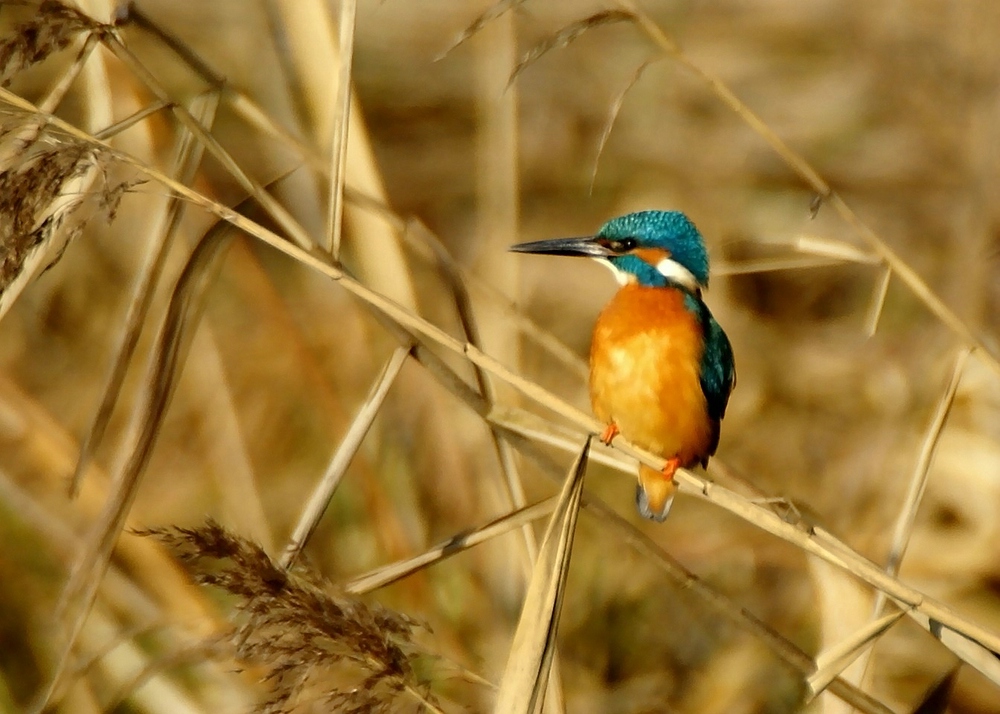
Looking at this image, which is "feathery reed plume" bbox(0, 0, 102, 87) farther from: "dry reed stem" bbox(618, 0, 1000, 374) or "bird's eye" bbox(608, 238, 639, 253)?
"bird's eye" bbox(608, 238, 639, 253)

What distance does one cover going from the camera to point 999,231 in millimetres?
2387

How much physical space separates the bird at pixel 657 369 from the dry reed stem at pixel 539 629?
27.0 inches

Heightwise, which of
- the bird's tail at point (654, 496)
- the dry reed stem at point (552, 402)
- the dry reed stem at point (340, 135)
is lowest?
the dry reed stem at point (552, 402)

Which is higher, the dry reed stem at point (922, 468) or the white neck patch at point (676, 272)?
the white neck patch at point (676, 272)

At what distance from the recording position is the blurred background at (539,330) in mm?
1956

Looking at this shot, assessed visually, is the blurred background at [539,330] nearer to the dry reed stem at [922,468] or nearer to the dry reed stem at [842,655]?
the dry reed stem at [922,468]

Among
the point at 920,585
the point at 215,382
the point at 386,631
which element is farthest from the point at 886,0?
the point at 386,631

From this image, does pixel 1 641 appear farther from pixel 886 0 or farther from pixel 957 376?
pixel 886 0

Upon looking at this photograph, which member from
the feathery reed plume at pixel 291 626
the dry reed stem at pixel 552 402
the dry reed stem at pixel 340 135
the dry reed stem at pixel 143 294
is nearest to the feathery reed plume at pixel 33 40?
the dry reed stem at pixel 552 402

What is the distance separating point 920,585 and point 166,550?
1.68m

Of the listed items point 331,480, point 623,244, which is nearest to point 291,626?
point 331,480

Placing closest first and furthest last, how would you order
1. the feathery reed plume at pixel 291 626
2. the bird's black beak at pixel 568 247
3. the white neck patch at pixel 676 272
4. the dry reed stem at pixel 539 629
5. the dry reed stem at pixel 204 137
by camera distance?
the dry reed stem at pixel 539 629, the feathery reed plume at pixel 291 626, the dry reed stem at pixel 204 137, the bird's black beak at pixel 568 247, the white neck patch at pixel 676 272

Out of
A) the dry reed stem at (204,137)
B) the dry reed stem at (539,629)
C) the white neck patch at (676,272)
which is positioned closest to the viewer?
the dry reed stem at (539,629)

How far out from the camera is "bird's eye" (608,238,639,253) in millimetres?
2148
